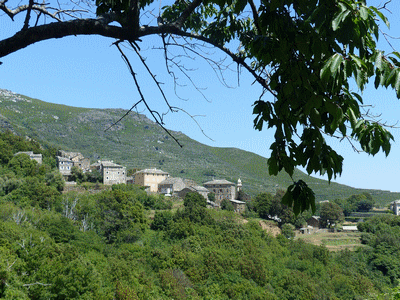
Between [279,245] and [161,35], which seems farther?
[279,245]

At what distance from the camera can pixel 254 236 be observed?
43.9 metres

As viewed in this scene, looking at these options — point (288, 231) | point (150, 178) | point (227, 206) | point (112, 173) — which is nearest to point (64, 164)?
point (112, 173)

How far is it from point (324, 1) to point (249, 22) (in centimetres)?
181

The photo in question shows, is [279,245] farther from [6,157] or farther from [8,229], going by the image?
[6,157]

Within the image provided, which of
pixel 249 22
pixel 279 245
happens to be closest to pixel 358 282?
pixel 279 245

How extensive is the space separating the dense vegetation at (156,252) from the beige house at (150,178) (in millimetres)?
8173

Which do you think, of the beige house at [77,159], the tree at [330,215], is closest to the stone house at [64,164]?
the beige house at [77,159]

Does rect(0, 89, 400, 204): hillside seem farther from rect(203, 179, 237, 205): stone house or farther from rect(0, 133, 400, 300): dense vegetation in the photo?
rect(0, 133, 400, 300): dense vegetation

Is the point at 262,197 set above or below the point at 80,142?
below

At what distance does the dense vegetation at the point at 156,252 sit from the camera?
79.5 ft

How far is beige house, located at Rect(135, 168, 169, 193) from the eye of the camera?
57281 mm

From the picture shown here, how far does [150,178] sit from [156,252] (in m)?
25.0

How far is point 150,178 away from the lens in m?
57.9

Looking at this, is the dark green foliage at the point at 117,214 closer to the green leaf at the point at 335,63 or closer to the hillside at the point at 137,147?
the green leaf at the point at 335,63
